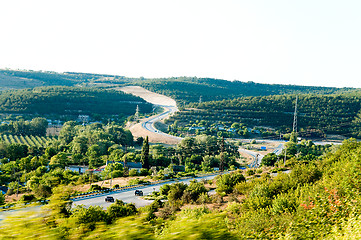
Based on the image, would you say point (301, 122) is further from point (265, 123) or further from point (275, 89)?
point (275, 89)

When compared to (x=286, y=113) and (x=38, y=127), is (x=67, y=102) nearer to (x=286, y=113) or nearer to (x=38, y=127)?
(x=38, y=127)

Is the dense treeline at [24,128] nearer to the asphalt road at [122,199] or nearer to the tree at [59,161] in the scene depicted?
the tree at [59,161]

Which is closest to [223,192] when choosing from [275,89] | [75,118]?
[75,118]

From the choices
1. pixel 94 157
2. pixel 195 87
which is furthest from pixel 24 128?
pixel 195 87

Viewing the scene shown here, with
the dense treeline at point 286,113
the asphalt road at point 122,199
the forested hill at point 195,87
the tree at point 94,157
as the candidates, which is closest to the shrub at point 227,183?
the asphalt road at point 122,199

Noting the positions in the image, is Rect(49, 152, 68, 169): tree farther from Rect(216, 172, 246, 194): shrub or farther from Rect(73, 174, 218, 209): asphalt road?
Rect(216, 172, 246, 194): shrub

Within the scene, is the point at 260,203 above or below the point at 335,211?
below
